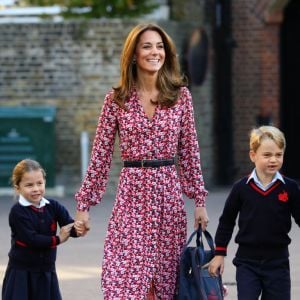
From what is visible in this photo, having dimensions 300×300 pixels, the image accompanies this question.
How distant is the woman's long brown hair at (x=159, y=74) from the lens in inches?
243

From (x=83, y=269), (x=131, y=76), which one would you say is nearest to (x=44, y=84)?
(x=83, y=269)

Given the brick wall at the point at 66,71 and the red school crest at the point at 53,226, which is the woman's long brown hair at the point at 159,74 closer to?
the red school crest at the point at 53,226

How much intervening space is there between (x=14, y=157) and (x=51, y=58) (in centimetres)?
144

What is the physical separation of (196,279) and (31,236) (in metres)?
0.90

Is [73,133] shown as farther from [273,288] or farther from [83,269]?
[273,288]

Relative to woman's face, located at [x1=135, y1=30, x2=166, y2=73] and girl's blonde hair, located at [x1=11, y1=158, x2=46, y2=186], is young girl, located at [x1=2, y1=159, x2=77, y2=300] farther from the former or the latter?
woman's face, located at [x1=135, y1=30, x2=166, y2=73]

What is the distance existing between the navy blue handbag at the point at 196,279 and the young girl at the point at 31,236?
0.62 m

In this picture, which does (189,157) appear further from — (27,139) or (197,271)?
(27,139)

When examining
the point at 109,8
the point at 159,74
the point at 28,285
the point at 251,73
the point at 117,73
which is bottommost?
the point at 28,285

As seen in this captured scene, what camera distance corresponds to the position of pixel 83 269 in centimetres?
958

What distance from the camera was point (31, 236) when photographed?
6.26 m

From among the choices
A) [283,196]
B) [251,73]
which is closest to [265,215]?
[283,196]

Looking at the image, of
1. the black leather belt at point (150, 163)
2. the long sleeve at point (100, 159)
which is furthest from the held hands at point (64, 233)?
the black leather belt at point (150, 163)

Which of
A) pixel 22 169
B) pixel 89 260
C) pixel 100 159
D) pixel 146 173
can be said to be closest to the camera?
pixel 146 173
